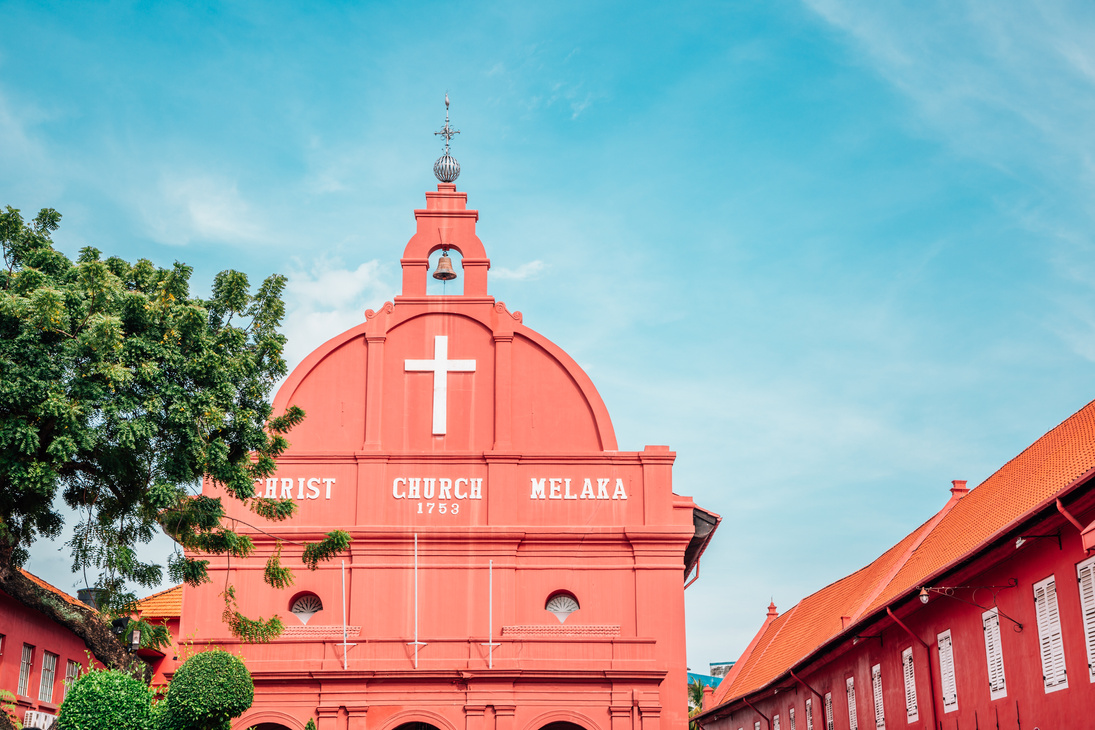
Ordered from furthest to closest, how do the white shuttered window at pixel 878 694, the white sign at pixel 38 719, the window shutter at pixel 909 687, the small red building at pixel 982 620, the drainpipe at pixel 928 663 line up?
the white shuttered window at pixel 878 694 → the white sign at pixel 38 719 → the window shutter at pixel 909 687 → the drainpipe at pixel 928 663 → the small red building at pixel 982 620

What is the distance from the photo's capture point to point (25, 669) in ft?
74.6

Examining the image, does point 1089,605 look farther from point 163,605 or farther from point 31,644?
point 163,605

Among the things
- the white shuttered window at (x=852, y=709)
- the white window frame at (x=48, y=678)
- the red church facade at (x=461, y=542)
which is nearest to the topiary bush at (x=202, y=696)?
the red church facade at (x=461, y=542)

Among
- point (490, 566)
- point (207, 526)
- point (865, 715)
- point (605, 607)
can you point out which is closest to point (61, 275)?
point (207, 526)

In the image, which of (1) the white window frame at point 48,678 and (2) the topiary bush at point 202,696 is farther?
(1) the white window frame at point 48,678

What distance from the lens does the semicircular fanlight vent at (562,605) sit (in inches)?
952

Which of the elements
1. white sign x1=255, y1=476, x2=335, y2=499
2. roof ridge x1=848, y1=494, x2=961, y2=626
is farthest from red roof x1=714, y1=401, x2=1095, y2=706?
white sign x1=255, y1=476, x2=335, y2=499

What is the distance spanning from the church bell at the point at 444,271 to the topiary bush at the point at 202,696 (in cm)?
1293

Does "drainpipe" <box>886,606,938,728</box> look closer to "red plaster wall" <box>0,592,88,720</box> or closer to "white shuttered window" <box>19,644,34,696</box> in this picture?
"red plaster wall" <box>0,592,88,720</box>

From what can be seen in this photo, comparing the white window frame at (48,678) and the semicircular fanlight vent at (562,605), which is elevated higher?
the semicircular fanlight vent at (562,605)

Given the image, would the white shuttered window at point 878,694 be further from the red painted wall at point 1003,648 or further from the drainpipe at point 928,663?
the drainpipe at point 928,663

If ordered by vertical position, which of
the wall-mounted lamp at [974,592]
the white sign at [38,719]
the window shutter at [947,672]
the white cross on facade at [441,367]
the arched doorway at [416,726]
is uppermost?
the white cross on facade at [441,367]

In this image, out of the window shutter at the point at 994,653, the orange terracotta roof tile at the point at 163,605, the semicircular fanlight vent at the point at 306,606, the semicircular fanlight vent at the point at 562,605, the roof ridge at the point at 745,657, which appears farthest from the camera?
the roof ridge at the point at 745,657

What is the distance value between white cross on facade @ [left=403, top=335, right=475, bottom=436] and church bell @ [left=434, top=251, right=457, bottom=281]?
1.59 m
